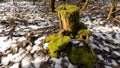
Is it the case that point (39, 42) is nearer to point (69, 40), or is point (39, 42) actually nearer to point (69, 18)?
point (69, 40)

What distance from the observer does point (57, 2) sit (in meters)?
19.2

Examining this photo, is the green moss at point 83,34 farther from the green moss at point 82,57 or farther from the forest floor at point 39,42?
the forest floor at point 39,42

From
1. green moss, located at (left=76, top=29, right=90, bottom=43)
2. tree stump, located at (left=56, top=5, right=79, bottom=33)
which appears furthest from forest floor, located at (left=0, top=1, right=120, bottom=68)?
tree stump, located at (left=56, top=5, right=79, bottom=33)

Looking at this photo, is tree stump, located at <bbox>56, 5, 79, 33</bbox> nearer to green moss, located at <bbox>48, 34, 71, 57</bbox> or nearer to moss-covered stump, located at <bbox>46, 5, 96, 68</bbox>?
moss-covered stump, located at <bbox>46, 5, 96, 68</bbox>

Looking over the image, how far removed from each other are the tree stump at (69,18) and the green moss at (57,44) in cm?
48

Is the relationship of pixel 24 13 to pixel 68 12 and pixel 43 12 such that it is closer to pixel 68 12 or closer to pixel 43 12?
pixel 43 12

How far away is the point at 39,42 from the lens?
8.82 metres

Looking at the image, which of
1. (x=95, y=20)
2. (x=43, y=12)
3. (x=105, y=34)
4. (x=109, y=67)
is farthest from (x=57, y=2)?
(x=109, y=67)

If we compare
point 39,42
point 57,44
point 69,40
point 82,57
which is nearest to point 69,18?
point 69,40

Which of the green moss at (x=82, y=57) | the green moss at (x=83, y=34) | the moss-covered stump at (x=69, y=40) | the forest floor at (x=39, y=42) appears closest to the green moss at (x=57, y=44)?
the moss-covered stump at (x=69, y=40)

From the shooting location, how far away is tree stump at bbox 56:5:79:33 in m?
8.09

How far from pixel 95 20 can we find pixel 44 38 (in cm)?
497

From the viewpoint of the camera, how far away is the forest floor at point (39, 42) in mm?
7809

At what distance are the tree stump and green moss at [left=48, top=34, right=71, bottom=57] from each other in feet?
1.58
